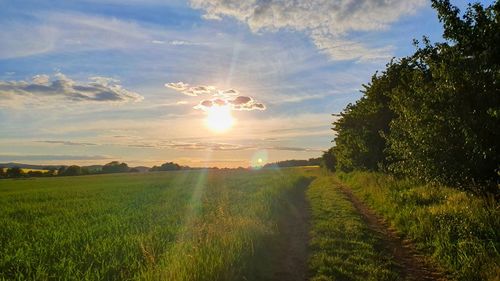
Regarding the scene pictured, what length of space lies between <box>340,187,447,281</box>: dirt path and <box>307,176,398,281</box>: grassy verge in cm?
29

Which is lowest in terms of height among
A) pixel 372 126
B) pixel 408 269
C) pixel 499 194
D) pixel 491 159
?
pixel 408 269

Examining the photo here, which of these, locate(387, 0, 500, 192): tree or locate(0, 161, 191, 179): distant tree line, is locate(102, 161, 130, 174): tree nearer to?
locate(0, 161, 191, 179): distant tree line

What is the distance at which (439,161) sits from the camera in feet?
46.5

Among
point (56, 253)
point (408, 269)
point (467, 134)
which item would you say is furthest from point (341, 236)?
point (56, 253)

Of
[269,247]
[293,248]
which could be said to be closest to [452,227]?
[293,248]

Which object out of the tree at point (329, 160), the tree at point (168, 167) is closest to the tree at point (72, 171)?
the tree at point (168, 167)

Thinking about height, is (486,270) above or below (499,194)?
below

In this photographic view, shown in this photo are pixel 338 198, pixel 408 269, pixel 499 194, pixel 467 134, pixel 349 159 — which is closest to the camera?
pixel 408 269

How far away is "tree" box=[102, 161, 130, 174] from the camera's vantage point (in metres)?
137

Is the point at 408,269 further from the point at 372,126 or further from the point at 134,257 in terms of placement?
the point at 372,126

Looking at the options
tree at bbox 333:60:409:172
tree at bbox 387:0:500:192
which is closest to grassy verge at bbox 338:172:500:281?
tree at bbox 387:0:500:192

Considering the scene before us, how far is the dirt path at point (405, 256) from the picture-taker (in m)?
9.98

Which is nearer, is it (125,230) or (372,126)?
(125,230)

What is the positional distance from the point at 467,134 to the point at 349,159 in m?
26.7
